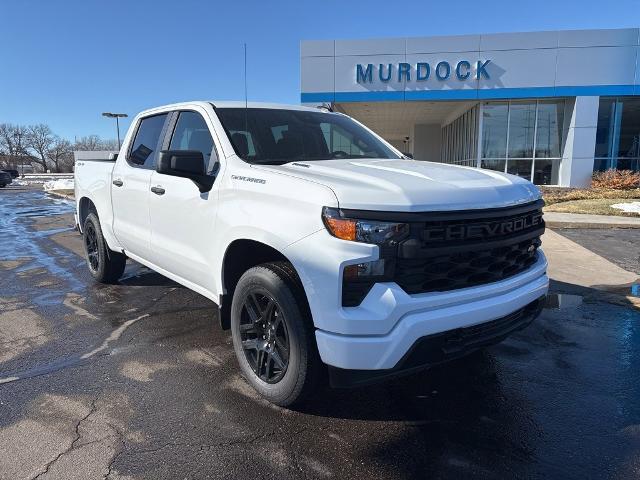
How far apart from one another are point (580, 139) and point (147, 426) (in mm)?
21622

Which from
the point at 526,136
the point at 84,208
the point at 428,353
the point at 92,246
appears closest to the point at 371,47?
the point at 526,136

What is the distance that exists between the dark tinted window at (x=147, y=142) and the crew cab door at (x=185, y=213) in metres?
0.27

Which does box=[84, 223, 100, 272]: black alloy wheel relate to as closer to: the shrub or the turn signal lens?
the turn signal lens

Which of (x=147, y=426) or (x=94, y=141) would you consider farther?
(x=94, y=141)

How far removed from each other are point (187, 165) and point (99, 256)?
10.3 feet

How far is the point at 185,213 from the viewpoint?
3818mm

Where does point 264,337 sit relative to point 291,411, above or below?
above

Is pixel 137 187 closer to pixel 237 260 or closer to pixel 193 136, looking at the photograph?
pixel 193 136

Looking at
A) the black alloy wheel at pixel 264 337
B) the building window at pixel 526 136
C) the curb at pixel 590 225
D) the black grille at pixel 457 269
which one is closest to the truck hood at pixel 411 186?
the black grille at pixel 457 269

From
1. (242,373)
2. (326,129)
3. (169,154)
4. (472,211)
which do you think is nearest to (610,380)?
(472,211)

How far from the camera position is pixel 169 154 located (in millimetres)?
3391

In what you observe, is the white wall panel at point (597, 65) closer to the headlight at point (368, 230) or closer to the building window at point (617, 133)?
the building window at point (617, 133)

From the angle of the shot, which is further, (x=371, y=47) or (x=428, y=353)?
(x=371, y=47)

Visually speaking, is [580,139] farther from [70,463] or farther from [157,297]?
[70,463]
